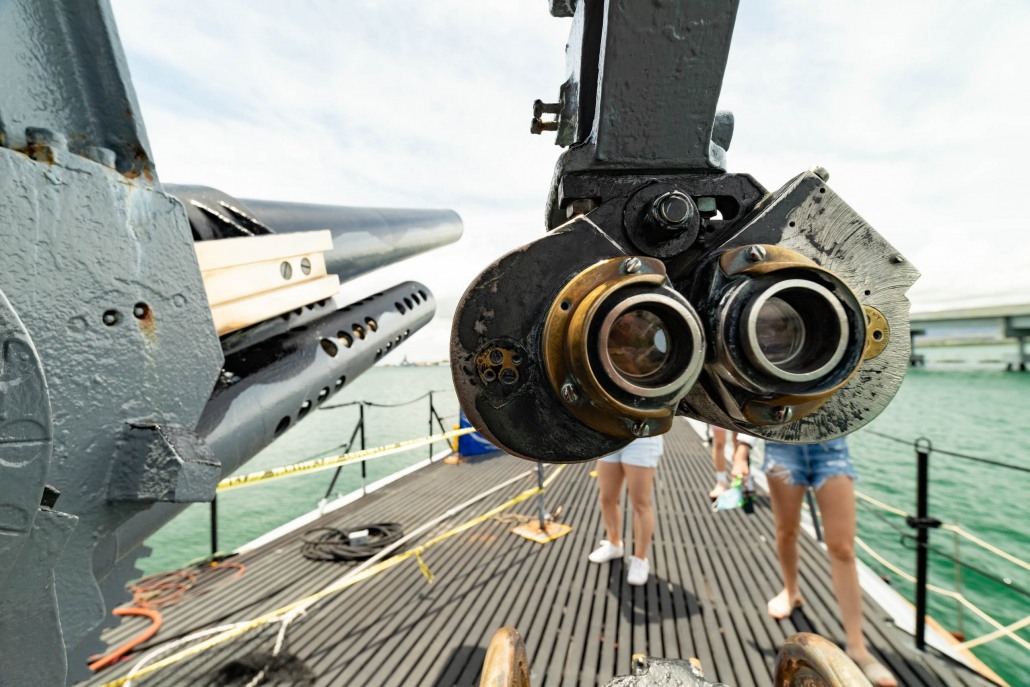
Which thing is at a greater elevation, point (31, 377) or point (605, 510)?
point (31, 377)

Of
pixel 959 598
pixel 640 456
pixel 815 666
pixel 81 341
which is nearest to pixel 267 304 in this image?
pixel 81 341

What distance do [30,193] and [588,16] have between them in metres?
1.14

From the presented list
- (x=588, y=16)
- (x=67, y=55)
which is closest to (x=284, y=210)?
(x=67, y=55)

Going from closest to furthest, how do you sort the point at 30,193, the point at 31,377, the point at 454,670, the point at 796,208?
the point at 31,377
the point at 30,193
the point at 796,208
the point at 454,670

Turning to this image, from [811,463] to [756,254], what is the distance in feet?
8.35

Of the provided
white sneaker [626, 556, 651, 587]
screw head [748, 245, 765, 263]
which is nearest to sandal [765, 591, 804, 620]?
white sneaker [626, 556, 651, 587]

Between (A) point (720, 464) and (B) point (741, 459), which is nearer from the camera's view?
(B) point (741, 459)

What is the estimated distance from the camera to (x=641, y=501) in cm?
402

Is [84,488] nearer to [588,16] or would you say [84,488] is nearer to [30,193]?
[30,193]

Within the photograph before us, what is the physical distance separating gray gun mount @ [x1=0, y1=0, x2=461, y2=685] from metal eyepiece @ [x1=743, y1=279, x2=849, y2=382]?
1188 millimetres

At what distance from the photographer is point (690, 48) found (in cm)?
99

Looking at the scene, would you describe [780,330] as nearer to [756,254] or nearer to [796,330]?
[796,330]

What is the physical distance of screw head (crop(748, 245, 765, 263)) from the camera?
94cm

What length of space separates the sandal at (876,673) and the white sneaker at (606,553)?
2052mm
